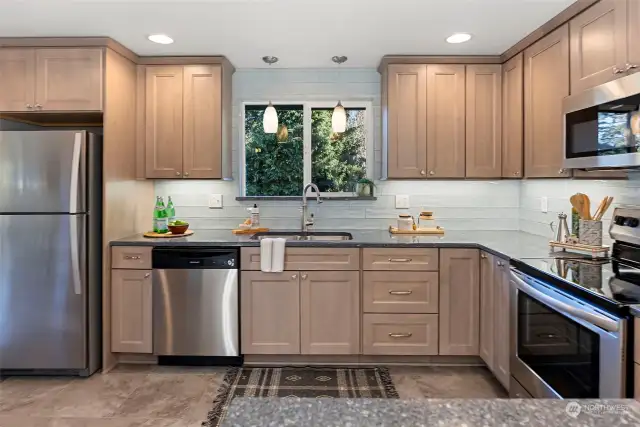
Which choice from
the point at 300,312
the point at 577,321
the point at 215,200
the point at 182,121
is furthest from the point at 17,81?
the point at 577,321

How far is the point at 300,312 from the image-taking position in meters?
3.05

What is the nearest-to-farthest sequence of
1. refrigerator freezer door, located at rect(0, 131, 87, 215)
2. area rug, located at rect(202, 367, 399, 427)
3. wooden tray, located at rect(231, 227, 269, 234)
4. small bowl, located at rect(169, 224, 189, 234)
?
area rug, located at rect(202, 367, 399, 427) → refrigerator freezer door, located at rect(0, 131, 87, 215) → small bowl, located at rect(169, 224, 189, 234) → wooden tray, located at rect(231, 227, 269, 234)

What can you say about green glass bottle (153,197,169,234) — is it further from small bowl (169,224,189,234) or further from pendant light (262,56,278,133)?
pendant light (262,56,278,133)

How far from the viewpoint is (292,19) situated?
2.69m

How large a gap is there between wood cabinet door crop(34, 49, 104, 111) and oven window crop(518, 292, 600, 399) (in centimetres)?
291

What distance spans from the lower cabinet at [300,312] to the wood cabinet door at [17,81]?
1.88 m

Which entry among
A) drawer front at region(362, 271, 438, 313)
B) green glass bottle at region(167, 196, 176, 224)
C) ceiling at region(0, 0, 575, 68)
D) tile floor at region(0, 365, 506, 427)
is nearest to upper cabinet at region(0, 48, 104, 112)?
ceiling at region(0, 0, 575, 68)

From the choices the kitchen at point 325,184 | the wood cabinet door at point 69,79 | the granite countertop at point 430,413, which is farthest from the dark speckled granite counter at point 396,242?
the granite countertop at point 430,413

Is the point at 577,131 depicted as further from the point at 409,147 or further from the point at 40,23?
the point at 40,23

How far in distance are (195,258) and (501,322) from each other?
6.49ft

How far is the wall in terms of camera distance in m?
3.73

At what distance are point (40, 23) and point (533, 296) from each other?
3.21 meters

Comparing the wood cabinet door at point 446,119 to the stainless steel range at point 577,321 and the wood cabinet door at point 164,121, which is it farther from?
the wood cabinet door at point 164,121

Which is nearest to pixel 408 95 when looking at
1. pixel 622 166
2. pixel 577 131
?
pixel 577 131
